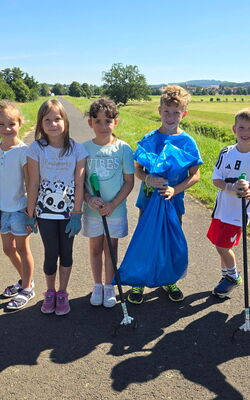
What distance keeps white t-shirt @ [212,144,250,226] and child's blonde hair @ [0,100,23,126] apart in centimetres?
194

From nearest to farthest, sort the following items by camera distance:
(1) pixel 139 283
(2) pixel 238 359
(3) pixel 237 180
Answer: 1. (2) pixel 238 359
2. (3) pixel 237 180
3. (1) pixel 139 283

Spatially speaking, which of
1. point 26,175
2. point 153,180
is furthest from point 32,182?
point 153,180

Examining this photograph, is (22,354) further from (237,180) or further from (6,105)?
(237,180)

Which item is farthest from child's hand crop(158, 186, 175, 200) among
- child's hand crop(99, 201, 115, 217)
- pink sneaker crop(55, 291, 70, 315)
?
pink sneaker crop(55, 291, 70, 315)

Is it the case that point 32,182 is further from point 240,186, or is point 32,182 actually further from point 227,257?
point 227,257

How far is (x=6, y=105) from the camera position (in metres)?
3.10

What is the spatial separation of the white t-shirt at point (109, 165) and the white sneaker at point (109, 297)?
899 mm

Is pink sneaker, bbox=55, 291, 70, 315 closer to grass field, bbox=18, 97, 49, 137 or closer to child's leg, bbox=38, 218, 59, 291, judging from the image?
child's leg, bbox=38, 218, 59, 291

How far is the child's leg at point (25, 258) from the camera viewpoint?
330 cm

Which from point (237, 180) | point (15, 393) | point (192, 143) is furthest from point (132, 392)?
point (192, 143)

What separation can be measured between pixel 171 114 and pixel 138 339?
202 cm

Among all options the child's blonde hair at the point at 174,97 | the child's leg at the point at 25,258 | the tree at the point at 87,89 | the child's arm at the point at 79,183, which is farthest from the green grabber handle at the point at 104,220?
the tree at the point at 87,89

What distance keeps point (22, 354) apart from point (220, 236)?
2.07 metres

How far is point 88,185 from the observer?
3242 millimetres
